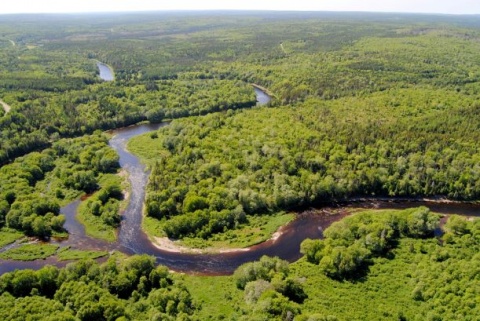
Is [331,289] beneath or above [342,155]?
beneath

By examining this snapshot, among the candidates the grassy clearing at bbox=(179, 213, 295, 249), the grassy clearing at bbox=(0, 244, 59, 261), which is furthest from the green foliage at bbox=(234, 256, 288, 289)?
the grassy clearing at bbox=(0, 244, 59, 261)

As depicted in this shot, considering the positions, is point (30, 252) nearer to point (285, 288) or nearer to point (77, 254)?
point (77, 254)

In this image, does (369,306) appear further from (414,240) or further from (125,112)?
(125,112)

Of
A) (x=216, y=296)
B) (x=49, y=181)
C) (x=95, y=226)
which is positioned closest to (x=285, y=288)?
(x=216, y=296)

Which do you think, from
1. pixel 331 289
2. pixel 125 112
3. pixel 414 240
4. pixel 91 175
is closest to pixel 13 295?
pixel 91 175

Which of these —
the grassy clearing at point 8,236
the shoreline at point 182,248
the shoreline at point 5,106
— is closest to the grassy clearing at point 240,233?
the shoreline at point 182,248
